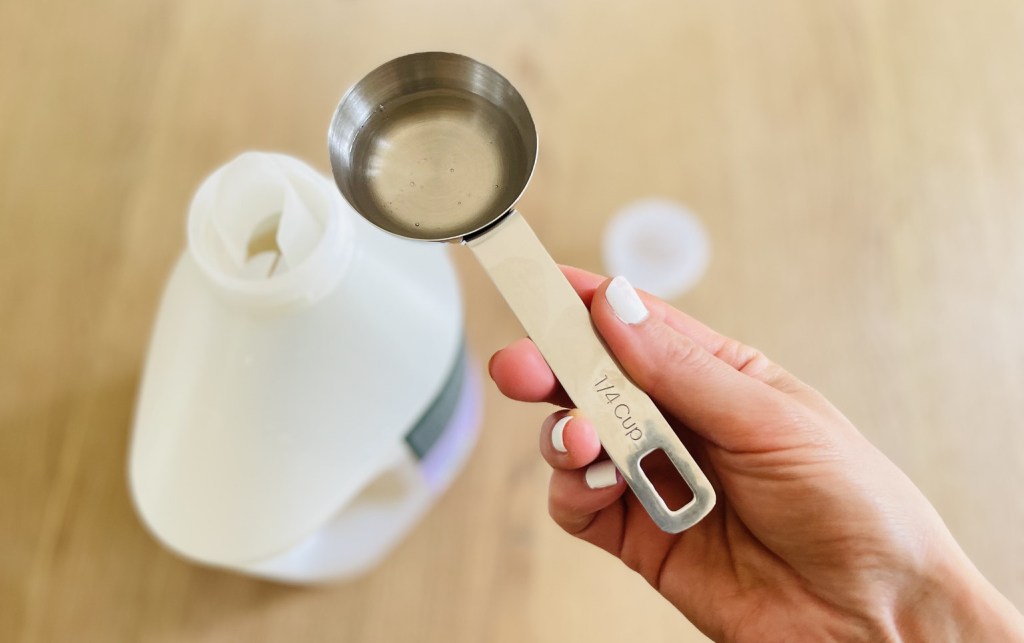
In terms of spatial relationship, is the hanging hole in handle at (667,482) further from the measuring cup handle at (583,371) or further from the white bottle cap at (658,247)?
the white bottle cap at (658,247)

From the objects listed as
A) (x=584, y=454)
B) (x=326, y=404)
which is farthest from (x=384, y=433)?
(x=584, y=454)

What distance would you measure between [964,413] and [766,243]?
238mm

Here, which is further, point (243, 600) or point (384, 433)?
point (243, 600)

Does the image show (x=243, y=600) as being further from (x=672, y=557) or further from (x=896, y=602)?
(x=896, y=602)

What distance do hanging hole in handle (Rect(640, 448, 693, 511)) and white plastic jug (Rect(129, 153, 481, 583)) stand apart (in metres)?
0.16

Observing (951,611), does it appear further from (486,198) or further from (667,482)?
(486,198)

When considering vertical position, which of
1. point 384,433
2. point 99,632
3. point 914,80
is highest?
point 914,80

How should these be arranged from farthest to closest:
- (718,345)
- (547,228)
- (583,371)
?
(547,228), (718,345), (583,371)

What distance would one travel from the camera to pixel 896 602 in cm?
46

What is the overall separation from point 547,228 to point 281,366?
0.33 m

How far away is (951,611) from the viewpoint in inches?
→ 18.1

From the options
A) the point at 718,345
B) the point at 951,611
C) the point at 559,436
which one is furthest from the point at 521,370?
the point at 951,611

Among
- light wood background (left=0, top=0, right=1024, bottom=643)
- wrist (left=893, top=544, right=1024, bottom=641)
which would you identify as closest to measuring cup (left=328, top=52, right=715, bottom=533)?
wrist (left=893, top=544, right=1024, bottom=641)

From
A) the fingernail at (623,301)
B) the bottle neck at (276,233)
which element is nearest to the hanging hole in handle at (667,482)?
the fingernail at (623,301)
